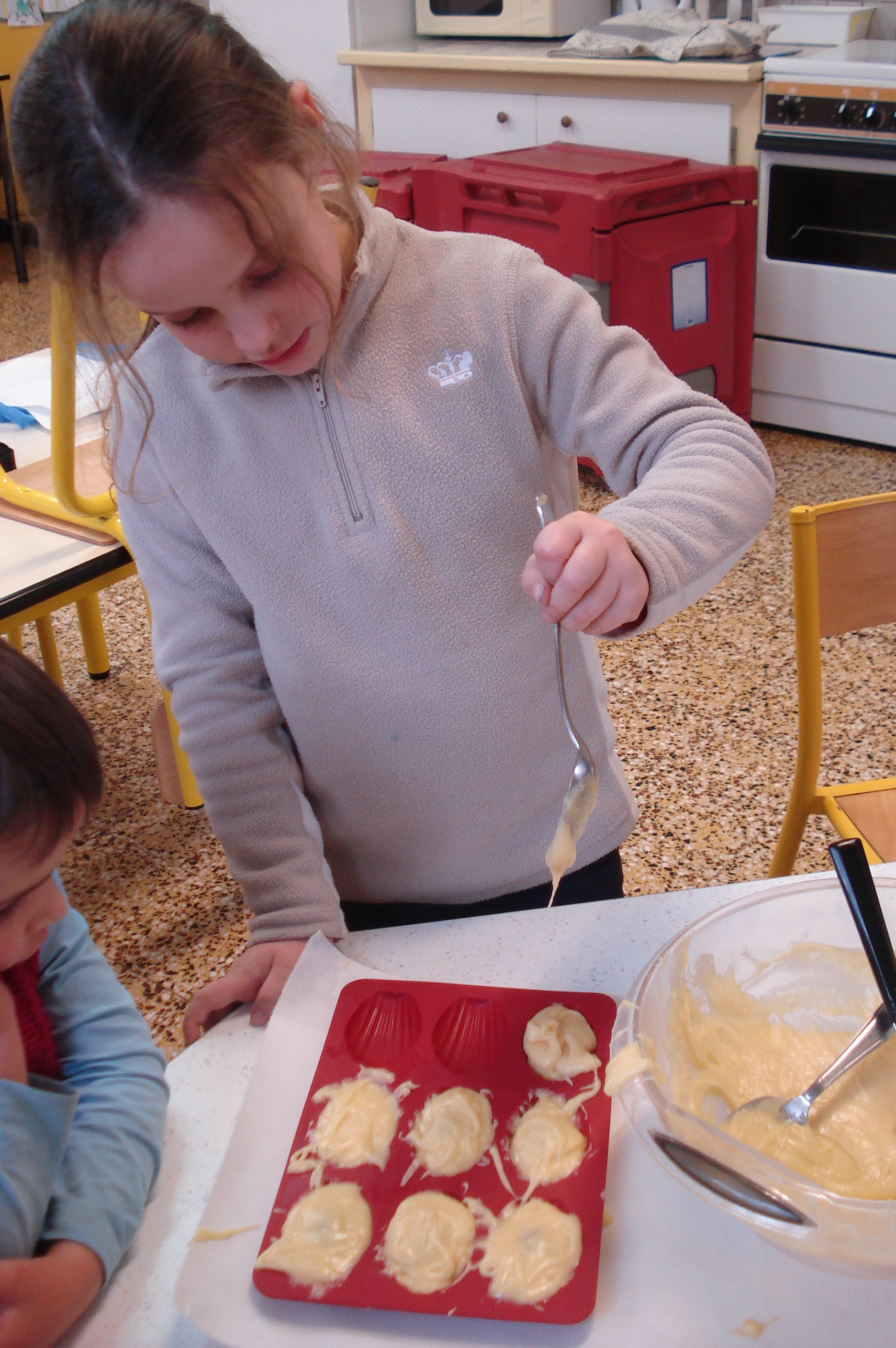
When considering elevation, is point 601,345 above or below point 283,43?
below

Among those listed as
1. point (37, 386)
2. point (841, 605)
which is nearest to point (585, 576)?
point (841, 605)

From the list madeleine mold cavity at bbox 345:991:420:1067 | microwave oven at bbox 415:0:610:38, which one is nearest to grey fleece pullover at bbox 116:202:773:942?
madeleine mold cavity at bbox 345:991:420:1067

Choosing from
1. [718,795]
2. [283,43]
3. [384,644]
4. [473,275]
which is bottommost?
[718,795]

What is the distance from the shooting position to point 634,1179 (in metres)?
0.62

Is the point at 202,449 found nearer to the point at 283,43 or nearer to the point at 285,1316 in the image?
the point at 285,1316

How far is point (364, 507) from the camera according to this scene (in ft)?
2.89

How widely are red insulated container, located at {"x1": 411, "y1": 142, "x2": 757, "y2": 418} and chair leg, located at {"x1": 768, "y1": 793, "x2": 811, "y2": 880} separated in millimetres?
1637

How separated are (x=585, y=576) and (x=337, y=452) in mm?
290

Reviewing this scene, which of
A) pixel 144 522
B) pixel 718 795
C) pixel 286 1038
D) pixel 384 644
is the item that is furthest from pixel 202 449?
pixel 718 795

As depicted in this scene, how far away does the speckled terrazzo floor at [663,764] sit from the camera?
1812 mm

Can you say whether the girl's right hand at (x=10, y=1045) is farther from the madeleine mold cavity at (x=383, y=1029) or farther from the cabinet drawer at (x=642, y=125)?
the cabinet drawer at (x=642, y=125)

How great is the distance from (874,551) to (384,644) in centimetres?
61

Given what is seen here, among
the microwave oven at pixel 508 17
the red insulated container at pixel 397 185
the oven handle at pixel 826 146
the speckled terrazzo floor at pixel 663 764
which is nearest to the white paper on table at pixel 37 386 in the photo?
the speckled terrazzo floor at pixel 663 764

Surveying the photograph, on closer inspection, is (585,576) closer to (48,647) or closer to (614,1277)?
(614,1277)
